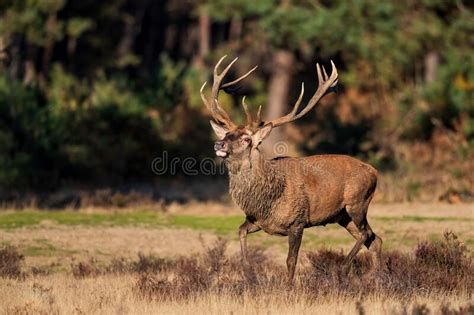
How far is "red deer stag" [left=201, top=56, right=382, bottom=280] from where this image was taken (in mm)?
12297

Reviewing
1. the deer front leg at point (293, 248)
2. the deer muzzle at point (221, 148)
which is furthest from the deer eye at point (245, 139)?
the deer front leg at point (293, 248)

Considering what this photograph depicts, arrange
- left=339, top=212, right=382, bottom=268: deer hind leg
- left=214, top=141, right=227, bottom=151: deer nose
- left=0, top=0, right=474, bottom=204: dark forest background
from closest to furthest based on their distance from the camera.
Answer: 1. left=214, top=141, right=227, bottom=151: deer nose
2. left=339, top=212, right=382, bottom=268: deer hind leg
3. left=0, top=0, right=474, bottom=204: dark forest background

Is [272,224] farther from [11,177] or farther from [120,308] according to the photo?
[11,177]

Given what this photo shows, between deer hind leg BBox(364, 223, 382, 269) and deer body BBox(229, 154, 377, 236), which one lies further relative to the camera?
deer hind leg BBox(364, 223, 382, 269)

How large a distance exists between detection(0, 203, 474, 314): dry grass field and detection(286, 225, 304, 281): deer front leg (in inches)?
7.1

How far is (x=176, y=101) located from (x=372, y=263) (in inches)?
624

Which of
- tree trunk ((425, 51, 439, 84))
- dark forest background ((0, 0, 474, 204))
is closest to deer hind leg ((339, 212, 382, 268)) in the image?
dark forest background ((0, 0, 474, 204))

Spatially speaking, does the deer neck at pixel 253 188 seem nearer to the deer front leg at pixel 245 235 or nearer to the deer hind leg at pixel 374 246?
the deer front leg at pixel 245 235

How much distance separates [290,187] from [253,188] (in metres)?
0.55

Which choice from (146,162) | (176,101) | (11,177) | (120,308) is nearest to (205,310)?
(120,308)

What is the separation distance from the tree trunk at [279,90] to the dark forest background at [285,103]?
1.8 inches

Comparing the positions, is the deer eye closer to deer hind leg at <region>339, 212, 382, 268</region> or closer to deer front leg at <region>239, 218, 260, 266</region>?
deer front leg at <region>239, 218, 260, 266</region>

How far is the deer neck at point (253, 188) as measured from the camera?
12.3m

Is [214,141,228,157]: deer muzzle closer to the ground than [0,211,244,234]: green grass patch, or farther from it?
farther from it
